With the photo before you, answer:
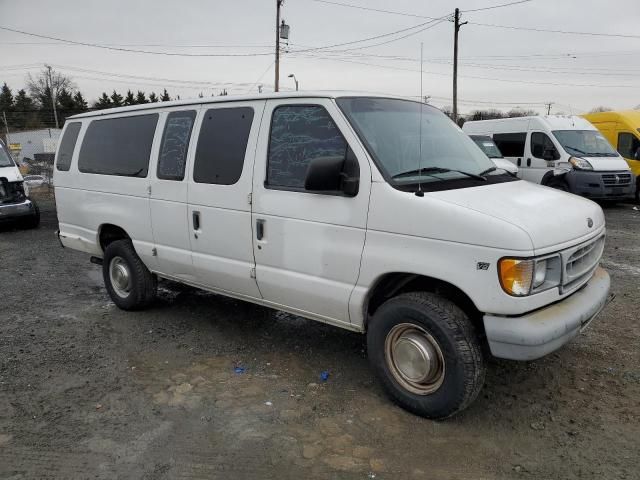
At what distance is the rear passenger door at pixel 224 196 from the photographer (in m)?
4.11

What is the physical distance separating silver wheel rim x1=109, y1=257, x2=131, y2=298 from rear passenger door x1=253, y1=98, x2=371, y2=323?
2.10 m

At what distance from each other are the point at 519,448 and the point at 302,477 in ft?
4.29

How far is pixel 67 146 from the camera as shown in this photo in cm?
603

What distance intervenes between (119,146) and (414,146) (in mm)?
3152

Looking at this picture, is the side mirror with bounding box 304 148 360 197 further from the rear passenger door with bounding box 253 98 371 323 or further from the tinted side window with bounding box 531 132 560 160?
the tinted side window with bounding box 531 132 560 160

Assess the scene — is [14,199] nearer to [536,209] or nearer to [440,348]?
[440,348]

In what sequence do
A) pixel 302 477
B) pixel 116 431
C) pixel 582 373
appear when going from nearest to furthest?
1. pixel 302 477
2. pixel 116 431
3. pixel 582 373

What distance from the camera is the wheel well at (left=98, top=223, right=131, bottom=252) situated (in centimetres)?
562

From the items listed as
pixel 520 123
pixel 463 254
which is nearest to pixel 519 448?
pixel 463 254

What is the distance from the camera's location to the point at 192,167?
4.50 metres

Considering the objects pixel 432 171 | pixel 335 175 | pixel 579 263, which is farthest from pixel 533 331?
pixel 335 175

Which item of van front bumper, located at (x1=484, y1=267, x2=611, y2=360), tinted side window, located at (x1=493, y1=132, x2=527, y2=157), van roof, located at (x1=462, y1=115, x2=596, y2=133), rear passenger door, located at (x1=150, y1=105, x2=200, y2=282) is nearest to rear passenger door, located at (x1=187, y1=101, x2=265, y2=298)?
rear passenger door, located at (x1=150, y1=105, x2=200, y2=282)

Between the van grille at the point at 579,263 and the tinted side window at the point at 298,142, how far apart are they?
158cm

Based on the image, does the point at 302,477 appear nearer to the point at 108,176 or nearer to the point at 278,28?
the point at 108,176
